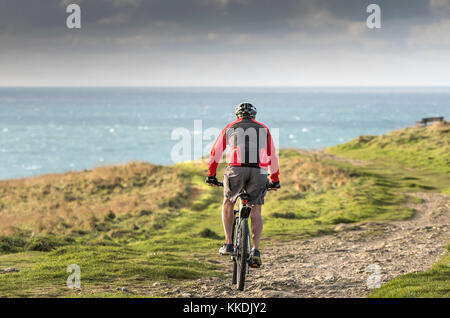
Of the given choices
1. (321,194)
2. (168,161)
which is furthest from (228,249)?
(168,161)

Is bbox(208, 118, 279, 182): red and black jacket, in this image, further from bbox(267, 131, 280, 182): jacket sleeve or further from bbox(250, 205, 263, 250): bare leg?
bbox(250, 205, 263, 250): bare leg

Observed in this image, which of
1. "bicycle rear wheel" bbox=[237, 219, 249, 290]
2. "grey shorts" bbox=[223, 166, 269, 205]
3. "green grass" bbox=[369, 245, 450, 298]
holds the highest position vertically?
"grey shorts" bbox=[223, 166, 269, 205]

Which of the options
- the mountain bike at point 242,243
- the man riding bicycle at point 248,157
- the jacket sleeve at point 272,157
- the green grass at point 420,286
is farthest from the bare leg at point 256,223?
the green grass at point 420,286

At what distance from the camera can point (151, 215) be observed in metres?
24.2

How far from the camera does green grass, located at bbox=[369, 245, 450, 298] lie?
813 centimetres

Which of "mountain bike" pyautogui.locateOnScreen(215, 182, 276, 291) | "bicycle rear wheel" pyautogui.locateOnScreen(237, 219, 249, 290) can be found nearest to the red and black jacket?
"mountain bike" pyautogui.locateOnScreen(215, 182, 276, 291)

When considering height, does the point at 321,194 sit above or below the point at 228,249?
below

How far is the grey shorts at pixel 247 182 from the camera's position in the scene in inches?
342

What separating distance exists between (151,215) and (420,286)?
674 inches

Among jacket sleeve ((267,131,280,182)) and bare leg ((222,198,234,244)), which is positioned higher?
jacket sleeve ((267,131,280,182))

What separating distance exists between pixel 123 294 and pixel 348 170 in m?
24.4

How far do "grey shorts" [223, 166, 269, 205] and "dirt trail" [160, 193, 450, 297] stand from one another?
176cm

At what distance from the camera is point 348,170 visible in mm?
31109
